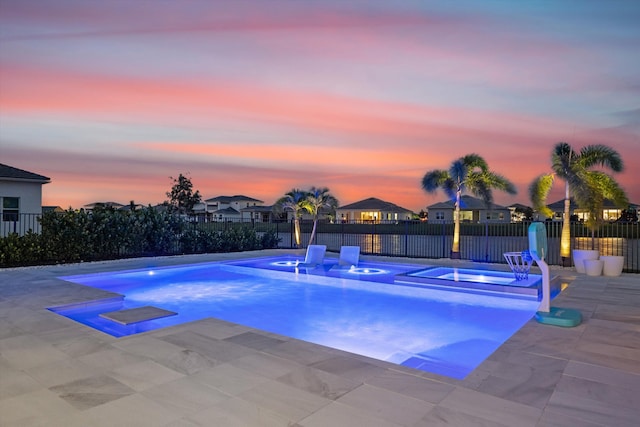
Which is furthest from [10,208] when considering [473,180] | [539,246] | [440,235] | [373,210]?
[373,210]

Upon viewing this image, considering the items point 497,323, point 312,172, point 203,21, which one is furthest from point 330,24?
point 312,172

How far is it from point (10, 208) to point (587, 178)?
20.2 metres

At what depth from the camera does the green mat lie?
4992 mm

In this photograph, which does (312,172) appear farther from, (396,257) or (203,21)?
(203,21)

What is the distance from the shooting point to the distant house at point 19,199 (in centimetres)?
1545

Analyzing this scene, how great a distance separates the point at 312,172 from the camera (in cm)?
3209

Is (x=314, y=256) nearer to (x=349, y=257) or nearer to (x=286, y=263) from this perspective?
(x=349, y=257)

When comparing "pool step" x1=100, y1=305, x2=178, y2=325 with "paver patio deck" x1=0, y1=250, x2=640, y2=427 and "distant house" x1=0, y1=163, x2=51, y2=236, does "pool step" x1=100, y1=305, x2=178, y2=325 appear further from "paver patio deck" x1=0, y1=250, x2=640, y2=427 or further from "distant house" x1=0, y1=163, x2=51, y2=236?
"distant house" x1=0, y1=163, x2=51, y2=236

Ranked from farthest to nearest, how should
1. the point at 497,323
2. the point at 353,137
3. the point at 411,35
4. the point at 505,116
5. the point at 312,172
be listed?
the point at 312,172, the point at 353,137, the point at 505,116, the point at 411,35, the point at 497,323

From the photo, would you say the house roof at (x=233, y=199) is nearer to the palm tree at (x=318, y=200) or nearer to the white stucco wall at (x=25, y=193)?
the palm tree at (x=318, y=200)

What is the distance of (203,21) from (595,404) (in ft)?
36.4

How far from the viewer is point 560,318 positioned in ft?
16.6

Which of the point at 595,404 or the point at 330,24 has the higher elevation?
the point at 330,24

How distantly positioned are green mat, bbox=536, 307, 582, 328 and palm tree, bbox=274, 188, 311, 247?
13931 millimetres
